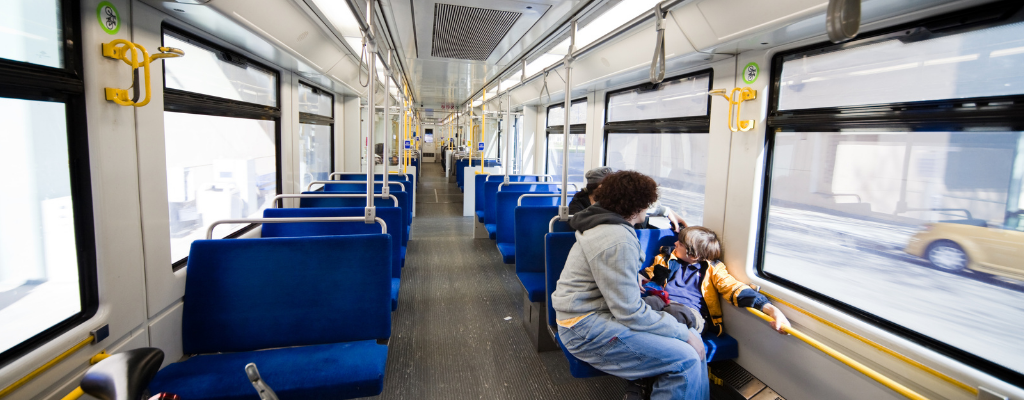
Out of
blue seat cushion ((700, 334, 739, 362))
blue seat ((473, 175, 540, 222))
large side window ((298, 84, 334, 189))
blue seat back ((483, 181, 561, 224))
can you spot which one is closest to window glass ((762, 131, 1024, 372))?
blue seat cushion ((700, 334, 739, 362))

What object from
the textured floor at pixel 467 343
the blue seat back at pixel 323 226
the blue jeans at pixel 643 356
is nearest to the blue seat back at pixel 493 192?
the textured floor at pixel 467 343

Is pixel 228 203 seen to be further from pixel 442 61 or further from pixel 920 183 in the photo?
pixel 920 183

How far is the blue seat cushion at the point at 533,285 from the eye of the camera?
327cm

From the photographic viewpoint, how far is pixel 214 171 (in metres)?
3.27

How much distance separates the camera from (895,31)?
7.39ft

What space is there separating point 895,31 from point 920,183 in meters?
0.77

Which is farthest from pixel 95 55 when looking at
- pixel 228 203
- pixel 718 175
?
pixel 718 175

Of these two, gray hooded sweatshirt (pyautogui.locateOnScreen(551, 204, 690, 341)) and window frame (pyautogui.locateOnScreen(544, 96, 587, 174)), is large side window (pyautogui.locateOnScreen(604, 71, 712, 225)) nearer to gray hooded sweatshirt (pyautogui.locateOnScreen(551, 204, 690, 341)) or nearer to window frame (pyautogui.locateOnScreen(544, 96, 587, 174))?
window frame (pyautogui.locateOnScreen(544, 96, 587, 174))

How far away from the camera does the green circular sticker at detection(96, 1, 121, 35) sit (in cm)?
180

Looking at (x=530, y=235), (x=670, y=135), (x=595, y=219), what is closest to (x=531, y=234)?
(x=530, y=235)

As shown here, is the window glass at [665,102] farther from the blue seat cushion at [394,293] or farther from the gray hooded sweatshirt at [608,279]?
the blue seat cushion at [394,293]

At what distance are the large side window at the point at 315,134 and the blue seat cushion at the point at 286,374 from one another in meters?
3.08

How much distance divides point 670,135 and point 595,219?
101 inches

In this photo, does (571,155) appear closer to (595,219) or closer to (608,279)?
(595,219)
